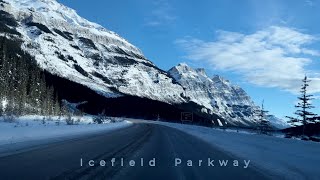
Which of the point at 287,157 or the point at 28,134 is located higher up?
the point at 28,134

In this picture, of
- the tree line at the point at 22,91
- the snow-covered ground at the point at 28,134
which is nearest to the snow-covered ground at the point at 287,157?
the snow-covered ground at the point at 28,134

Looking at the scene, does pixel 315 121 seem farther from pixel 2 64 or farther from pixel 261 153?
pixel 2 64

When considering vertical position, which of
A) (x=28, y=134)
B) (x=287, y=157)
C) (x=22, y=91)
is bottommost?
(x=287, y=157)

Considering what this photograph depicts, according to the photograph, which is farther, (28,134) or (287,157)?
(28,134)

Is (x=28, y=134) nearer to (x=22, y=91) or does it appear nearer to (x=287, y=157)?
(x=287, y=157)

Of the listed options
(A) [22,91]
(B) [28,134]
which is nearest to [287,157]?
(B) [28,134]

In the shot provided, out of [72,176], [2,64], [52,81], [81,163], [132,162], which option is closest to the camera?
[72,176]

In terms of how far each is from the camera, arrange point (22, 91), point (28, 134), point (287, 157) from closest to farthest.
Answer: point (287, 157) → point (28, 134) → point (22, 91)

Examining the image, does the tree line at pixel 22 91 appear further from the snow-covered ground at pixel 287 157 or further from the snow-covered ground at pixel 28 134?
the snow-covered ground at pixel 287 157

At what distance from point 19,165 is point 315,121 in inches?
1966

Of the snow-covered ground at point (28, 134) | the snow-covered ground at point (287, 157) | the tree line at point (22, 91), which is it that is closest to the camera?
the snow-covered ground at point (287, 157)

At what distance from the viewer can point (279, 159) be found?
1700 centimetres

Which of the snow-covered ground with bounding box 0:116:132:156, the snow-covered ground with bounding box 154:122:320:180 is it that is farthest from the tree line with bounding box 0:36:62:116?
the snow-covered ground with bounding box 154:122:320:180

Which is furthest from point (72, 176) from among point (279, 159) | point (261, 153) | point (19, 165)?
point (261, 153)
